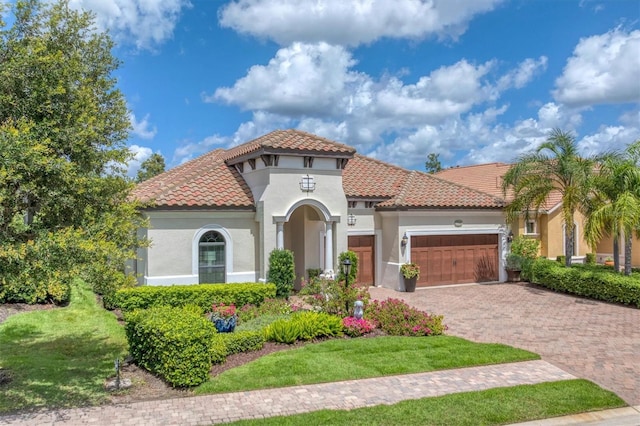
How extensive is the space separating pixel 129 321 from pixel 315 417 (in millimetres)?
5203

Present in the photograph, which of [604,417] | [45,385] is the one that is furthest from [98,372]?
[604,417]

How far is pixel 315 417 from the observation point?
779cm

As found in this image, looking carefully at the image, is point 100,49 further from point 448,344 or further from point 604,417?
point 604,417

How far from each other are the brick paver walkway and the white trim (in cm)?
952

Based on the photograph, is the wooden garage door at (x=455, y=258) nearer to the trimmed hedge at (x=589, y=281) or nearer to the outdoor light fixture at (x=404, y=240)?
the outdoor light fixture at (x=404, y=240)

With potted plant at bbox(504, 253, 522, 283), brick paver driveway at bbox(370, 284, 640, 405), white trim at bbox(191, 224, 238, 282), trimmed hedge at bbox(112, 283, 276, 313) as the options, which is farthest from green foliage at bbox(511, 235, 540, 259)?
white trim at bbox(191, 224, 238, 282)

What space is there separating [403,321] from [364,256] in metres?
8.98

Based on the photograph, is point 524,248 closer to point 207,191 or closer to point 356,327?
point 356,327

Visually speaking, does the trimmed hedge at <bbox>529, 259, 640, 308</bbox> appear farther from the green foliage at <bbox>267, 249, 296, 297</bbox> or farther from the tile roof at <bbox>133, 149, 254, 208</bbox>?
the tile roof at <bbox>133, 149, 254, 208</bbox>

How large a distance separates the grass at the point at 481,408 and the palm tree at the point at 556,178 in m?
12.2

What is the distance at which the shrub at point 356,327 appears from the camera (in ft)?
42.2

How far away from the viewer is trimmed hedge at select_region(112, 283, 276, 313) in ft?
51.5

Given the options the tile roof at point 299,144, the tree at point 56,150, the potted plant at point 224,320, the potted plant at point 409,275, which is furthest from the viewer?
the potted plant at point 409,275

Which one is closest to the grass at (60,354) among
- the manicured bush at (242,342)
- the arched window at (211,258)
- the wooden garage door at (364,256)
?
the manicured bush at (242,342)
